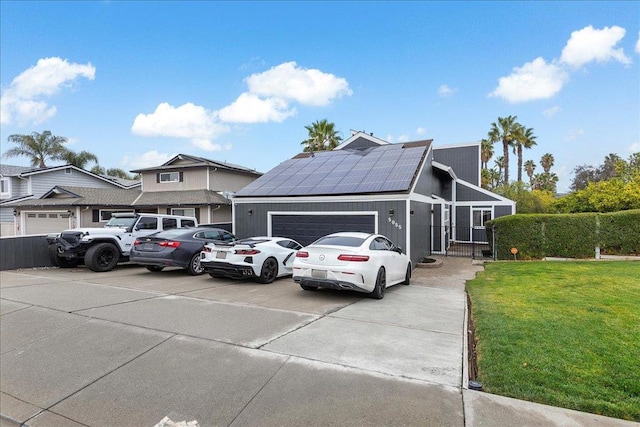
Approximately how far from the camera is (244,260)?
9094 mm

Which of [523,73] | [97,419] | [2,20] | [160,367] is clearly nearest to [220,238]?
[160,367]

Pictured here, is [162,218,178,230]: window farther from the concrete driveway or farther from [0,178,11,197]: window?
[0,178,11,197]: window

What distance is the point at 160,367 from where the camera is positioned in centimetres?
405

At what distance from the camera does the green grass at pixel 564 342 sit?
342 cm

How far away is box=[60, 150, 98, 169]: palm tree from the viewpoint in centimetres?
3853

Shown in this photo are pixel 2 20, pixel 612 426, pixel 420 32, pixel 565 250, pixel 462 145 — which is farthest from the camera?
pixel 462 145

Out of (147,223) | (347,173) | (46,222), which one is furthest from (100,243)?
(46,222)

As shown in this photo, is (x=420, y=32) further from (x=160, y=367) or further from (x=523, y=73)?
(x=160, y=367)

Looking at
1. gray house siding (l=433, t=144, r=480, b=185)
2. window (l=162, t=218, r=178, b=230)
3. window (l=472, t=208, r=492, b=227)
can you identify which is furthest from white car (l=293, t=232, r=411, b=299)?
gray house siding (l=433, t=144, r=480, b=185)

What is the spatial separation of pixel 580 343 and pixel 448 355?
6.09ft

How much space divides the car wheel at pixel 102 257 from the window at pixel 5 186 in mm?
22979

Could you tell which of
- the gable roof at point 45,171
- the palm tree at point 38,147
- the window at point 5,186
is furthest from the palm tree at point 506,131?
the palm tree at point 38,147

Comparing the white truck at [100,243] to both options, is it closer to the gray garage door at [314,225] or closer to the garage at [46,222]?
the gray garage door at [314,225]

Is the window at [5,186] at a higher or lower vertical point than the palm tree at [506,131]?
lower
